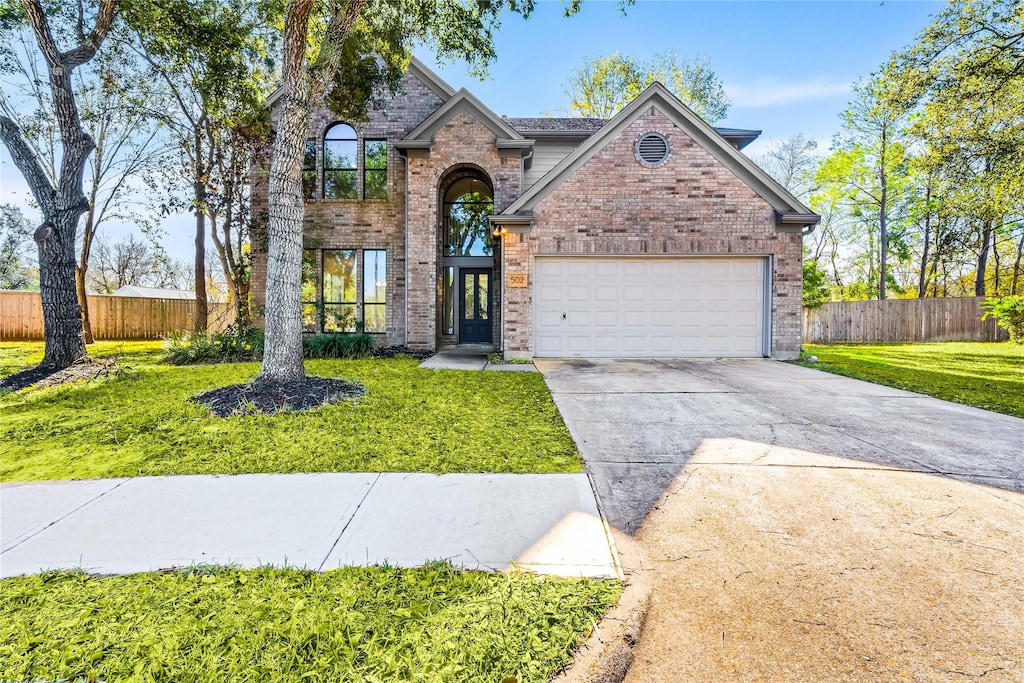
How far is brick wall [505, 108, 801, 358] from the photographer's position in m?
10.2

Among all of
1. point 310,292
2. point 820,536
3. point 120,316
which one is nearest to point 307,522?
point 820,536

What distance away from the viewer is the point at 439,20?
8867 mm

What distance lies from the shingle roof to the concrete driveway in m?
12.1

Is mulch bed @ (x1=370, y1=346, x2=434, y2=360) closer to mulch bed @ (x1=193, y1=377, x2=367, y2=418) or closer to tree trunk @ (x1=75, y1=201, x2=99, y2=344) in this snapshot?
mulch bed @ (x1=193, y1=377, x2=367, y2=418)

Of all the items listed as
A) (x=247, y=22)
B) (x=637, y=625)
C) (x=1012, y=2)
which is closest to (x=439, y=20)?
(x=247, y=22)

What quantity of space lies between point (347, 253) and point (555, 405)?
384 inches

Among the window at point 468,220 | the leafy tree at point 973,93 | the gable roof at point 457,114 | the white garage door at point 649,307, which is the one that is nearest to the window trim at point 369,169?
the gable roof at point 457,114

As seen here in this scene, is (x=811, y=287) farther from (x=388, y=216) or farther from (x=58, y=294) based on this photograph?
(x=58, y=294)

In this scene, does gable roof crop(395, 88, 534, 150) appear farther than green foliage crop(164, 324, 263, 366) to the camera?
Yes

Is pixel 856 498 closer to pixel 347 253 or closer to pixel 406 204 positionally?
pixel 406 204

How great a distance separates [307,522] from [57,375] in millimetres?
8149

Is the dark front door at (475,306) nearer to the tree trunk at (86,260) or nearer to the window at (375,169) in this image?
the window at (375,169)

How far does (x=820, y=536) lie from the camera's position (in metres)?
2.70

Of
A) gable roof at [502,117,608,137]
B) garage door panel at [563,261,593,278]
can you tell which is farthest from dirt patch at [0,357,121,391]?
gable roof at [502,117,608,137]
